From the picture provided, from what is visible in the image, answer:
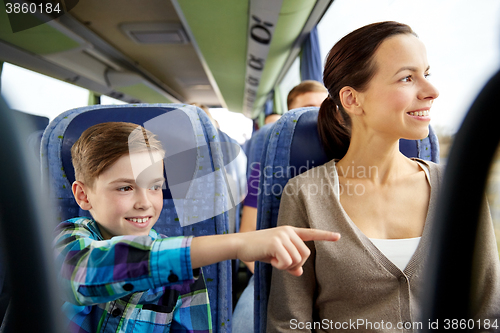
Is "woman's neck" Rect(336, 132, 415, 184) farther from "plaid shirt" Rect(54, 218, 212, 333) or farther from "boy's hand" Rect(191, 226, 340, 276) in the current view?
"plaid shirt" Rect(54, 218, 212, 333)

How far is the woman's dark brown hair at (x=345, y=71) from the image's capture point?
2.39 ft

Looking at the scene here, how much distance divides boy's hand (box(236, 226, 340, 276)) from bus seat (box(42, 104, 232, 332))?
0.36 metres

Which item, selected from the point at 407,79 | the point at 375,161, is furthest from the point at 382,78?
the point at 375,161

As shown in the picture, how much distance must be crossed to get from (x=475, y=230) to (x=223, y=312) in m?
0.70

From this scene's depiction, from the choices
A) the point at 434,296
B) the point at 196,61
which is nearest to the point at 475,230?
the point at 434,296

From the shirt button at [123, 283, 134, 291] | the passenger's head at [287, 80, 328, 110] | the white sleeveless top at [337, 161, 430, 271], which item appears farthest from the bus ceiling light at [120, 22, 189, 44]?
the shirt button at [123, 283, 134, 291]

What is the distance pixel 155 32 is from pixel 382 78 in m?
5.38

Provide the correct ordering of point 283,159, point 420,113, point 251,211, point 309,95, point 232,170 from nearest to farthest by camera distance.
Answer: point 420,113, point 283,159, point 232,170, point 251,211, point 309,95

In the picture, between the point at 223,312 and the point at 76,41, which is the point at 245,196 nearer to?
the point at 223,312

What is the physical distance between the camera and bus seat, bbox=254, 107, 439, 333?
93cm

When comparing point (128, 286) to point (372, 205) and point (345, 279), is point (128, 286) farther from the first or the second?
point (372, 205)

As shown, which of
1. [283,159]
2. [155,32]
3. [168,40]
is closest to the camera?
[283,159]

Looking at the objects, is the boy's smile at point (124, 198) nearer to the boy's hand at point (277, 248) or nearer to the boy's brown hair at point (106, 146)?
the boy's brown hair at point (106, 146)

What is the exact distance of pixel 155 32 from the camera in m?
5.14
